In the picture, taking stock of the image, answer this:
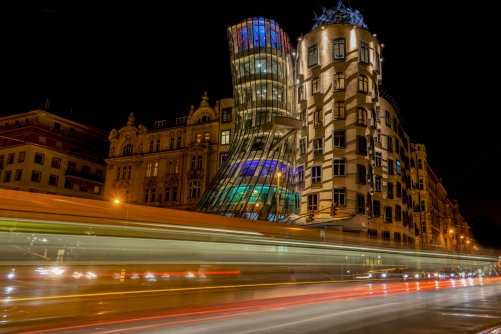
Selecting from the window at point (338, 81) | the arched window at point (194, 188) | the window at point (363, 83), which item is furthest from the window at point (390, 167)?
the arched window at point (194, 188)

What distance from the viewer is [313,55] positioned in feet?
138

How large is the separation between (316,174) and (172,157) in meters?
25.5

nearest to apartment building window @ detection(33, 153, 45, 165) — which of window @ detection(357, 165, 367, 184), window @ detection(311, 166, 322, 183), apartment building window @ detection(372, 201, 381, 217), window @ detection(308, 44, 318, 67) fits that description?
window @ detection(308, 44, 318, 67)

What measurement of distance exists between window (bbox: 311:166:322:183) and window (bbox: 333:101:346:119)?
16.3ft

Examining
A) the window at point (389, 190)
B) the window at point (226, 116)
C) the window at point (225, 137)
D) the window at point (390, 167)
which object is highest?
the window at point (226, 116)

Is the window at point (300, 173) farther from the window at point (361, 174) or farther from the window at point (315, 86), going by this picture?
the window at point (315, 86)

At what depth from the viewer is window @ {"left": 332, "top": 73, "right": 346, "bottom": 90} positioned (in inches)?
1574

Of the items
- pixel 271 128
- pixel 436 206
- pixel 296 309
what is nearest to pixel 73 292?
pixel 296 309

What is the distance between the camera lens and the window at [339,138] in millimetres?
38625

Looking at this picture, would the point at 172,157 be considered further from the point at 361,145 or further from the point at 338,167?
the point at 361,145

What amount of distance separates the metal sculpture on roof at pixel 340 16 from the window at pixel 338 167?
14.2 metres

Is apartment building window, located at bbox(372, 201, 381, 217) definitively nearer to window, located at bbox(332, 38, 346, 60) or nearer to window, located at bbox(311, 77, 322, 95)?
window, located at bbox(311, 77, 322, 95)

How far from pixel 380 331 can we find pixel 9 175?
201 feet

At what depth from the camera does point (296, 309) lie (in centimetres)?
1286
